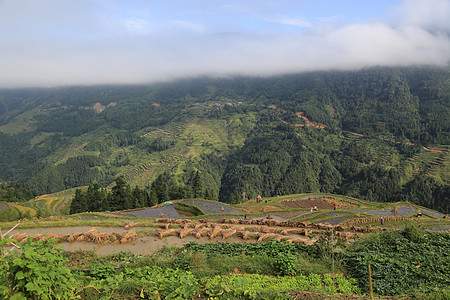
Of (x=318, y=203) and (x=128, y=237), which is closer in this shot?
(x=128, y=237)

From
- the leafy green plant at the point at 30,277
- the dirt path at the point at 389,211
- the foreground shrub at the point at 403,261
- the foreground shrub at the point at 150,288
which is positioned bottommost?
Answer: the dirt path at the point at 389,211

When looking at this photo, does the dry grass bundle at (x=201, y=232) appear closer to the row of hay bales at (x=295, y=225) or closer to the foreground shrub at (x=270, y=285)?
the row of hay bales at (x=295, y=225)

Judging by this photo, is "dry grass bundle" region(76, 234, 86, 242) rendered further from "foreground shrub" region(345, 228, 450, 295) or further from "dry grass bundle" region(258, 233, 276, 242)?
"foreground shrub" region(345, 228, 450, 295)

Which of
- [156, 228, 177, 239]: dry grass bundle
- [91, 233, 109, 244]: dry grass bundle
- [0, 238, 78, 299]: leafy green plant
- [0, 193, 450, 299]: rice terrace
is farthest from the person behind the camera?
[156, 228, 177, 239]: dry grass bundle

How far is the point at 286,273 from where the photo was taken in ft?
32.2

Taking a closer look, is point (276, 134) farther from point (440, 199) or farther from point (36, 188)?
point (36, 188)

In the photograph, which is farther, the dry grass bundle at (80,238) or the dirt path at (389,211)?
the dirt path at (389,211)

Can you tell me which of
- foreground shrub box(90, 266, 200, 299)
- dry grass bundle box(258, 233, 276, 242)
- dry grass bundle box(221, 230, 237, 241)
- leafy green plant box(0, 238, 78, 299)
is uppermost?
leafy green plant box(0, 238, 78, 299)

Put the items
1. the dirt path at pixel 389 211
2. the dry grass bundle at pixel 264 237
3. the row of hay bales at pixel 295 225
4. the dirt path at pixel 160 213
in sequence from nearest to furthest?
the dry grass bundle at pixel 264 237, the row of hay bales at pixel 295 225, the dirt path at pixel 160 213, the dirt path at pixel 389 211

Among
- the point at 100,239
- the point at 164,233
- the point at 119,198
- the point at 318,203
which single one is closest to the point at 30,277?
the point at 100,239

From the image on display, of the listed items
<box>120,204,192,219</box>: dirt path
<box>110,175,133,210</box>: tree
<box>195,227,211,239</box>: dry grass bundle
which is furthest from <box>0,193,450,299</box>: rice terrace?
<box>110,175,133,210</box>: tree

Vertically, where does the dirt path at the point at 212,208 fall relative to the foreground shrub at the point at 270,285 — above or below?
below

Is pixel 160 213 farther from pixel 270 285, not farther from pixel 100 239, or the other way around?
pixel 270 285

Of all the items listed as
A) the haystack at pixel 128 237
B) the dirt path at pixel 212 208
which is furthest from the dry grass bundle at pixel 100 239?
the dirt path at pixel 212 208
